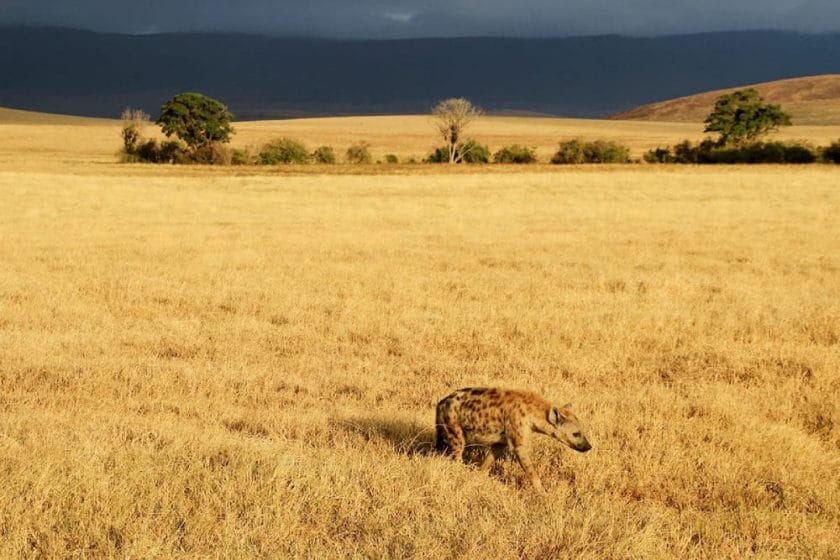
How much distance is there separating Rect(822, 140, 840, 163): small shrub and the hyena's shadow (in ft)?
212

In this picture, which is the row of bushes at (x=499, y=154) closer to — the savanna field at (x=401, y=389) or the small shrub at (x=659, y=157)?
the small shrub at (x=659, y=157)

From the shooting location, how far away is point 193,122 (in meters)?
76.2

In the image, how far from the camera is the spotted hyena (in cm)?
590

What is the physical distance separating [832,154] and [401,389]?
64.5 m

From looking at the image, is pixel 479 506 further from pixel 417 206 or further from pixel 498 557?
pixel 417 206

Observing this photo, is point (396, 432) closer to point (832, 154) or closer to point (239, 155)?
point (832, 154)

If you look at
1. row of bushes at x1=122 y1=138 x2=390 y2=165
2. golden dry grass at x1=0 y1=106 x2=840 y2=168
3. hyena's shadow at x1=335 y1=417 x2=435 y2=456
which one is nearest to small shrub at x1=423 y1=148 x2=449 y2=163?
golden dry grass at x1=0 y1=106 x2=840 y2=168

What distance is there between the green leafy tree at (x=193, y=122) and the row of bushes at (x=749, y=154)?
124 feet

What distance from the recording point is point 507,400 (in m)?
6.08

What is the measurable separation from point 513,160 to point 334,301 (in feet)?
200

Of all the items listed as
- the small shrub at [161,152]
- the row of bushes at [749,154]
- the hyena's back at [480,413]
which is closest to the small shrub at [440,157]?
the row of bushes at [749,154]

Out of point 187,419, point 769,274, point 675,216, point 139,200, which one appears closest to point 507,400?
point 187,419

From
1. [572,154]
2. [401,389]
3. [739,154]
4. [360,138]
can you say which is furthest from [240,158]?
[401,389]

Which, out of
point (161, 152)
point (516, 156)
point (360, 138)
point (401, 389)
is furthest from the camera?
point (360, 138)
